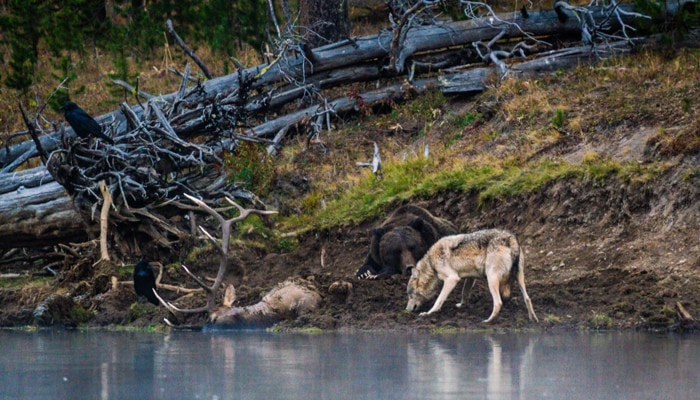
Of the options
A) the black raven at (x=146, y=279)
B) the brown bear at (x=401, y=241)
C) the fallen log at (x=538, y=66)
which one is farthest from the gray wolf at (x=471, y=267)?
the fallen log at (x=538, y=66)

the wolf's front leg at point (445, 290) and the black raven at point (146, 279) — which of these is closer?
the wolf's front leg at point (445, 290)

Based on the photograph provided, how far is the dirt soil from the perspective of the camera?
12.9 m

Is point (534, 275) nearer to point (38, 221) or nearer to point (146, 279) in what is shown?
point (146, 279)

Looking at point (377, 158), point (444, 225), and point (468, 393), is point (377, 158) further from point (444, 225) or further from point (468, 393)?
point (468, 393)

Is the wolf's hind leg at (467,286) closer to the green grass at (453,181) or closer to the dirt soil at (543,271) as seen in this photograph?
the dirt soil at (543,271)

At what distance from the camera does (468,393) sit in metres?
8.59

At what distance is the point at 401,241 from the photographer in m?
14.7

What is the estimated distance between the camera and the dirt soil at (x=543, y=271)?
12.9 m

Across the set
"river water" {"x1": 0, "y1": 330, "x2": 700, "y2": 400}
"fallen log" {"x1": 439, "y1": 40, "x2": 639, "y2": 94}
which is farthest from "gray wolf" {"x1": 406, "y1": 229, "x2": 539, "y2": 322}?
"fallen log" {"x1": 439, "y1": 40, "x2": 639, "y2": 94}

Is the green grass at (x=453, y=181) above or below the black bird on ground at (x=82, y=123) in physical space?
below

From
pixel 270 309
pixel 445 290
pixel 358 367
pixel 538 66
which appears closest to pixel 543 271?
pixel 445 290

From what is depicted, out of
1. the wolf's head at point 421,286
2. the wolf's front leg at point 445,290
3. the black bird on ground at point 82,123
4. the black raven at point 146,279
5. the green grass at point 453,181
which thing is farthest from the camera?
the black bird on ground at point 82,123

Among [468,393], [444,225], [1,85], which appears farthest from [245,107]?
[468,393]

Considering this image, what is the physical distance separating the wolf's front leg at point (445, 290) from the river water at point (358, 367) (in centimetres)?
66
